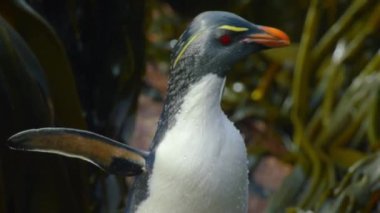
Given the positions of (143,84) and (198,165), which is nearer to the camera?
(198,165)

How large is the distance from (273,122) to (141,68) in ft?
1.90

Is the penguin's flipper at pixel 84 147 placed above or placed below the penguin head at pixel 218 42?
below

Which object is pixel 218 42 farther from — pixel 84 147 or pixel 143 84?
pixel 143 84

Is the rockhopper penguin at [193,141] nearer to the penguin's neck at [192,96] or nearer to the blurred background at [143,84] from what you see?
the penguin's neck at [192,96]

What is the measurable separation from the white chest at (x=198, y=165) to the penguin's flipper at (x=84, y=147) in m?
0.02

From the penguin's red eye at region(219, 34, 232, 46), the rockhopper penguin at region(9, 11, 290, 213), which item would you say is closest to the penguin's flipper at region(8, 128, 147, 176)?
the rockhopper penguin at region(9, 11, 290, 213)

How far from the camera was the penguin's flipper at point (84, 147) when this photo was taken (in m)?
0.66

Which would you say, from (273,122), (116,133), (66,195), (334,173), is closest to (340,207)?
(334,173)

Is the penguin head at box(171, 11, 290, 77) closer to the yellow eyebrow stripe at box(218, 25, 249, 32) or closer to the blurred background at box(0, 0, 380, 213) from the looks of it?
the yellow eyebrow stripe at box(218, 25, 249, 32)

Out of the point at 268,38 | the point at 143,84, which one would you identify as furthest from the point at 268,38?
the point at 143,84

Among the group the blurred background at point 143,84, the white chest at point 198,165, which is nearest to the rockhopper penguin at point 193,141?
the white chest at point 198,165

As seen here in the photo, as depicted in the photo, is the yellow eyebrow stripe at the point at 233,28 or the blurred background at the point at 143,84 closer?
the yellow eyebrow stripe at the point at 233,28

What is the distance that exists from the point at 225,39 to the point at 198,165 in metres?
0.10

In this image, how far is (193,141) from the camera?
2.15 feet
